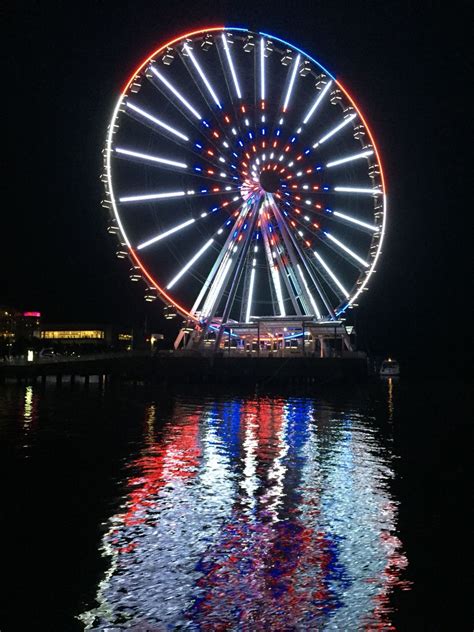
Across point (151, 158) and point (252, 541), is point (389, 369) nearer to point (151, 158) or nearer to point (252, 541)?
point (151, 158)

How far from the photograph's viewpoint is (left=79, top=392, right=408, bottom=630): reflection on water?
8594 millimetres

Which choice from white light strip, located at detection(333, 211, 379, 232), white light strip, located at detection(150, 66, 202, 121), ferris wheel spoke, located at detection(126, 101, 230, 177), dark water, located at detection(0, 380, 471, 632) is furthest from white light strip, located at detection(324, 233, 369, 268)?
dark water, located at detection(0, 380, 471, 632)

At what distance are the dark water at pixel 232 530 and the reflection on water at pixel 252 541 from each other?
32mm

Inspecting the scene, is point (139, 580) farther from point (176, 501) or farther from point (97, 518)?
point (176, 501)

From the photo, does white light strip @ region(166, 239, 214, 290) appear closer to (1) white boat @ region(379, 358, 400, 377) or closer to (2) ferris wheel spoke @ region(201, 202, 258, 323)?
(2) ferris wheel spoke @ region(201, 202, 258, 323)

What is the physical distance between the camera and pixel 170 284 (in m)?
48.1

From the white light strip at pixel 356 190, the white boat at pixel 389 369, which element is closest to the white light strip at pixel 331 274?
the white light strip at pixel 356 190

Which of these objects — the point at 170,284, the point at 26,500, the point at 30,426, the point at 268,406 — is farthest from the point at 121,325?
the point at 26,500

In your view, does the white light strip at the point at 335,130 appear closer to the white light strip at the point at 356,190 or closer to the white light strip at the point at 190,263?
the white light strip at the point at 356,190

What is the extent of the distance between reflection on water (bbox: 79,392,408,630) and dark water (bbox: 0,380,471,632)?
3cm

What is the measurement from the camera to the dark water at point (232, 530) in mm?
8680

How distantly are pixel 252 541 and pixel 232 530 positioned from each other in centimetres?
69

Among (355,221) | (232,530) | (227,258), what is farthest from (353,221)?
(232,530)

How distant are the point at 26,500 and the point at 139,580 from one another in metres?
5.54
